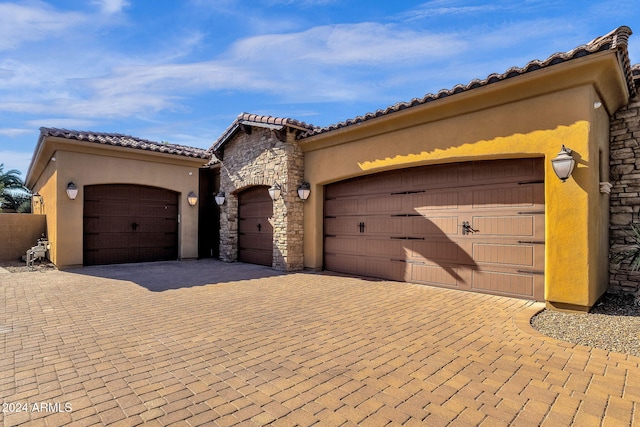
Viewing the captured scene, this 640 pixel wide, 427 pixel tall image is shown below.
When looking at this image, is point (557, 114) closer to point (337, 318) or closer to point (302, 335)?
point (337, 318)

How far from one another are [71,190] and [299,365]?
32.9 feet

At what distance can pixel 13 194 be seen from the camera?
21.3m

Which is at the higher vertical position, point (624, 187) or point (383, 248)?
point (624, 187)

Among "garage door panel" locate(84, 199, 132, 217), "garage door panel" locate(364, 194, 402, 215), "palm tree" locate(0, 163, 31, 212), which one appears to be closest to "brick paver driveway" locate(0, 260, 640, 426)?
"garage door panel" locate(364, 194, 402, 215)

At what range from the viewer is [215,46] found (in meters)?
9.60

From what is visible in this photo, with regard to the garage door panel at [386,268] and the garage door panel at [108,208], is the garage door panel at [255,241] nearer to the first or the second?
the garage door panel at [386,268]

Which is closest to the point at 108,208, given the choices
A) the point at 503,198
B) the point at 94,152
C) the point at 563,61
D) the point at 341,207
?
the point at 94,152

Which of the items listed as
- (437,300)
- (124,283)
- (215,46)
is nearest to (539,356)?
(437,300)

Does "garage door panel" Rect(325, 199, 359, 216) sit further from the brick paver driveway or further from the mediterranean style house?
the brick paver driveway

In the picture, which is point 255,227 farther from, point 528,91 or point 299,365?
point 528,91

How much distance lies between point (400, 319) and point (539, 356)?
1859mm

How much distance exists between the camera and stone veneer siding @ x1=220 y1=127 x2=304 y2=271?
32.8 ft

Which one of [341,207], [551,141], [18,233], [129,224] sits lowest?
[18,233]

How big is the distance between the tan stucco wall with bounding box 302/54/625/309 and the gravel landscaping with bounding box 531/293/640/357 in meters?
0.24
